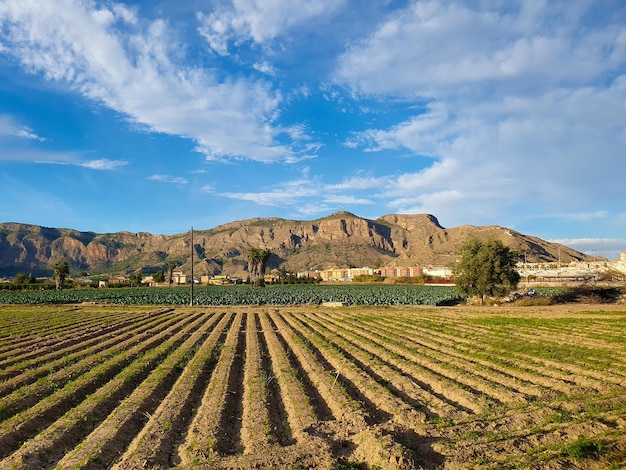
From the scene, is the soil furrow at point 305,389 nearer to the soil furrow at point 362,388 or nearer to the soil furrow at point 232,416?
the soil furrow at point 362,388

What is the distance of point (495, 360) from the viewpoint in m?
17.2

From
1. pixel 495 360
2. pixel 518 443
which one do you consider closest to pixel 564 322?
pixel 495 360

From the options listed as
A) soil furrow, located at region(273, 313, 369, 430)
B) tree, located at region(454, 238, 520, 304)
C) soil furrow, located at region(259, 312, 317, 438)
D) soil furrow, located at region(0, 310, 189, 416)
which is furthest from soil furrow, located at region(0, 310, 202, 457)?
tree, located at region(454, 238, 520, 304)

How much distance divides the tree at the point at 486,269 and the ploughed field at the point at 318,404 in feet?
84.9

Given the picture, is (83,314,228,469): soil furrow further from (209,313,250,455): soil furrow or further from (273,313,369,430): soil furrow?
(273,313,369,430): soil furrow

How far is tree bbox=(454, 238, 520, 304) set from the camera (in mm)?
48844

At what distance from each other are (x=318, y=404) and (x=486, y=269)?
41186 mm

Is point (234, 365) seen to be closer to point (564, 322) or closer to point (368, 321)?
point (368, 321)

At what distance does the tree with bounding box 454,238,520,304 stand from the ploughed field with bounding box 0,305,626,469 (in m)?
25.9

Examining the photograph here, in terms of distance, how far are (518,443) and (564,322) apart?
26.6 metres

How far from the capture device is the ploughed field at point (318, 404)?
8.22 m

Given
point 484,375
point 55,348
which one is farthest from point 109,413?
point 55,348

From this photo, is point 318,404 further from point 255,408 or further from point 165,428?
point 165,428

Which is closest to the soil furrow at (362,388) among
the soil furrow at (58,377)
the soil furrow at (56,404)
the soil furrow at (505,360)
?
the soil furrow at (505,360)
